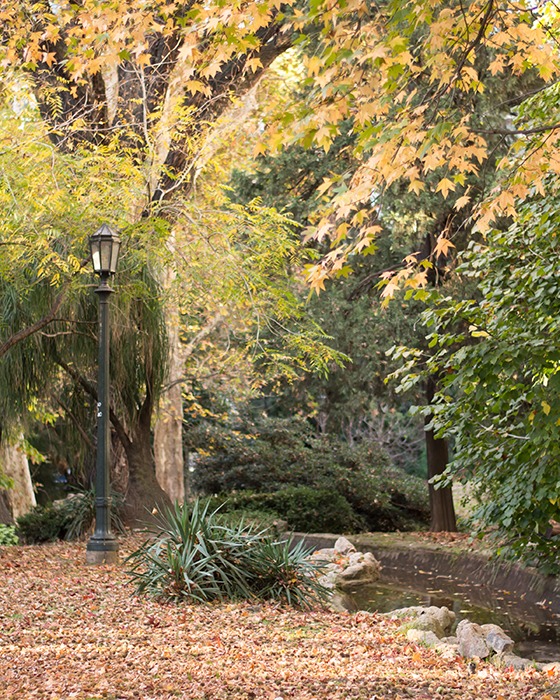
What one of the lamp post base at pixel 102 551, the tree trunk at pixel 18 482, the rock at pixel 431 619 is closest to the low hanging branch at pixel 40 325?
the lamp post base at pixel 102 551

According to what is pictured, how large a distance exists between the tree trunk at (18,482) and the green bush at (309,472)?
3525 millimetres

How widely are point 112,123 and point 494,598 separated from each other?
28.8 feet

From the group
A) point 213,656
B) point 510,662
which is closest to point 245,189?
point 510,662

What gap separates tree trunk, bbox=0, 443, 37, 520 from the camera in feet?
59.0

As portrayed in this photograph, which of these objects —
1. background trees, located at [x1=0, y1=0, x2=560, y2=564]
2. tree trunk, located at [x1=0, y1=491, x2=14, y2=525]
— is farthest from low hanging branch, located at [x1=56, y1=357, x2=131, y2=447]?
tree trunk, located at [x1=0, y1=491, x2=14, y2=525]

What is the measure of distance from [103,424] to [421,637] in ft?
16.1

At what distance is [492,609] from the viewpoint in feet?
31.0

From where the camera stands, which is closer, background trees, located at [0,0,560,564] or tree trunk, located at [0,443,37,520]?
background trees, located at [0,0,560,564]

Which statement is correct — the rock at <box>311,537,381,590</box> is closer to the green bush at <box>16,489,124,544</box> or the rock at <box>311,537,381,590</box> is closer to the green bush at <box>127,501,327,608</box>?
the green bush at <box>127,501,327,608</box>

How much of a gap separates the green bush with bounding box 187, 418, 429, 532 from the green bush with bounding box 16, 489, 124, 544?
4.04 meters

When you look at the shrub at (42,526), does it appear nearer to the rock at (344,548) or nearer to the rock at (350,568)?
the rock at (350,568)

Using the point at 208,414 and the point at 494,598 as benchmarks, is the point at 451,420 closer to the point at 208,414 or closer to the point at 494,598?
the point at 494,598

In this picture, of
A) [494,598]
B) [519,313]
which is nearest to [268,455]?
[494,598]

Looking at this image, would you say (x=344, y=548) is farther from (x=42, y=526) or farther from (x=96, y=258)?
(x=96, y=258)
